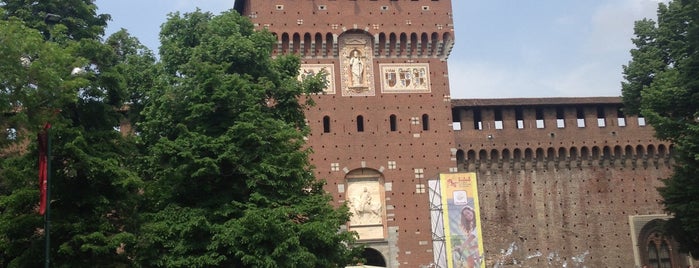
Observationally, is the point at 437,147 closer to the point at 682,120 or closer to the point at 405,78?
the point at 405,78

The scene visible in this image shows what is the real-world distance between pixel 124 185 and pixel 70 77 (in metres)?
2.78

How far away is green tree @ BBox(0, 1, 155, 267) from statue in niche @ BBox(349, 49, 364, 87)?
579 inches

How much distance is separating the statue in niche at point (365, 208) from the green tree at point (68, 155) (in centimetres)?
1379

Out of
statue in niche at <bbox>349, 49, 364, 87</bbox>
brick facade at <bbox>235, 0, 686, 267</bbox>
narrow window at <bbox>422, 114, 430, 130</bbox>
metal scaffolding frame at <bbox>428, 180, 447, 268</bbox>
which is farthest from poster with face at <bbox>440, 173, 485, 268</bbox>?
statue in niche at <bbox>349, 49, 364, 87</bbox>

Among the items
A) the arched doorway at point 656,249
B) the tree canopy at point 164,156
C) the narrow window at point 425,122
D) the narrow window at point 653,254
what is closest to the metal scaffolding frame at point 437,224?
the narrow window at point 425,122

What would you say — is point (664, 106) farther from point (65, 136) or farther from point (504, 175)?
point (65, 136)

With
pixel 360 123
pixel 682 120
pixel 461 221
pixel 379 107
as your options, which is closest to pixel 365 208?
pixel 360 123

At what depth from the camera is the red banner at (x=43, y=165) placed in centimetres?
1806

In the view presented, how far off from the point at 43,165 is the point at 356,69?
62.9 ft

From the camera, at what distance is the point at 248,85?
74.4 feet

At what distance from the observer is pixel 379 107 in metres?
35.8

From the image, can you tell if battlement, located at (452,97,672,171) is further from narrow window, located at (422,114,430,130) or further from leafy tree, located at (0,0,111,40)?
leafy tree, located at (0,0,111,40)

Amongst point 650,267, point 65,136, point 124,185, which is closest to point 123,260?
point 124,185

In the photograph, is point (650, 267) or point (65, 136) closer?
point (65, 136)
